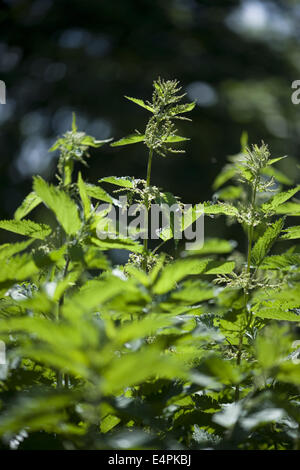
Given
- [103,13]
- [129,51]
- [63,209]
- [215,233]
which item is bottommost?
[215,233]

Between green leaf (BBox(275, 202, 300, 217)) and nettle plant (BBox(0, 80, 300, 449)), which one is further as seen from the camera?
green leaf (BBox(275, 202, 300, 217))

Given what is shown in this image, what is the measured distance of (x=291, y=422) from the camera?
0.79m

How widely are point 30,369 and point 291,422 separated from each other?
18.2 inches

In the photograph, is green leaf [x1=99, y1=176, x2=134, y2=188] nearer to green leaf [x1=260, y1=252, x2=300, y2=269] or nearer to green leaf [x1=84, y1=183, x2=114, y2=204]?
green leaf [x1=84, y1=183, x2=114, y2=204]

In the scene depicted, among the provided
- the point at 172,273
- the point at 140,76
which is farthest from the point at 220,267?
the point at 140,76

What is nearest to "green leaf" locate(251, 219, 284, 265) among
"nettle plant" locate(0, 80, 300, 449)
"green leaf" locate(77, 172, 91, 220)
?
"nettle plant" locate(0, 80, 300, 449)

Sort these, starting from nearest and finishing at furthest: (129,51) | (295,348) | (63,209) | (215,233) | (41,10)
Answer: (63,209)
(295,348)
(215,233)
(129,51)
(41,10)

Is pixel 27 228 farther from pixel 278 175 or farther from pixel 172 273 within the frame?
pixel 278 175

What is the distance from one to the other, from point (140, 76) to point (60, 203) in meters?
7.32

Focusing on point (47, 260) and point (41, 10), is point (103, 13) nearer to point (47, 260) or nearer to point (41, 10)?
point (41, 10)

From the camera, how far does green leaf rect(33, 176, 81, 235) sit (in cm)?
78

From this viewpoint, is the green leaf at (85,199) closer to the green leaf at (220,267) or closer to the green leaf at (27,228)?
the green leaf at (27,228)

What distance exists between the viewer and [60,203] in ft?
2.57

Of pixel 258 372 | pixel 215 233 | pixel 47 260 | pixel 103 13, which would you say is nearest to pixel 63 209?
pixel 47 260
